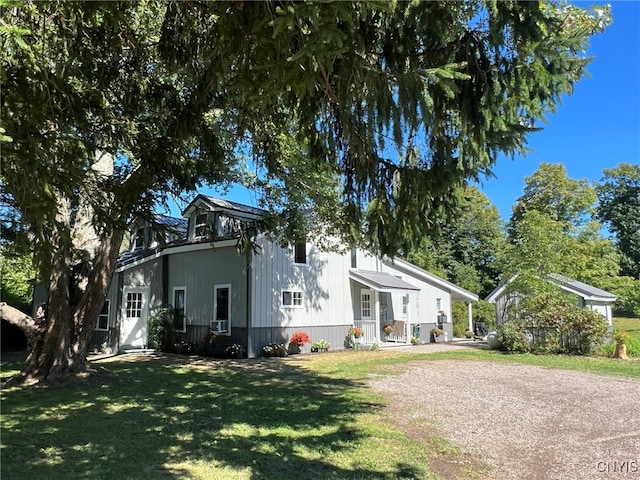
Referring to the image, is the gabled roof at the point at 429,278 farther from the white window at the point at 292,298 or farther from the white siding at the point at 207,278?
the white siding at the point at 207,278

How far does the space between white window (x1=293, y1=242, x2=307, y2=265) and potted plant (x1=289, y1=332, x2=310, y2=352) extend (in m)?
2.69

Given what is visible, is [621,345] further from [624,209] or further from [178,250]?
[624,209]

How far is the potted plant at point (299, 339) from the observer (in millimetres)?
16812

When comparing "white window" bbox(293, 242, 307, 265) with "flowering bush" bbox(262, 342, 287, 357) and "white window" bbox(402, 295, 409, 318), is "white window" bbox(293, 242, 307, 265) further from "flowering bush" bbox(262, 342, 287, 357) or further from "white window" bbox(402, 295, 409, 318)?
"white window" bbox(402, 295, 409, 318)

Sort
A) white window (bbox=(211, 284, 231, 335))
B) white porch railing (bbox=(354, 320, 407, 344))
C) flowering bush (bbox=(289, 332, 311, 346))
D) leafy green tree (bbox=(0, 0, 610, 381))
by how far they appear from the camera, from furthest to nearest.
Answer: white porch railing (bbox=(354, 320, 407, 344)) < flowering bush (bbox=(289, 332, 311, 346)) < white window (bbox=(211, 284, 231, 335)) < leafy green tree (bbox=(0, 0, 610, 381))

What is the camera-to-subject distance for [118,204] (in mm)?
6266

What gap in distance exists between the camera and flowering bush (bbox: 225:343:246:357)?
1566cm

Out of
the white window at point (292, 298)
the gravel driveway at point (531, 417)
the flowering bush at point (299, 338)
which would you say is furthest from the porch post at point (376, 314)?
the gravel driveway at point (531, 417)

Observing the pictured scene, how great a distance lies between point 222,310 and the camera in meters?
16.8

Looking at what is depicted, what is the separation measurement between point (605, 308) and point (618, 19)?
25739 millimetres

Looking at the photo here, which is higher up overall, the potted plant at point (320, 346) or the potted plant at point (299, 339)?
the potted plant at point (299, 339)

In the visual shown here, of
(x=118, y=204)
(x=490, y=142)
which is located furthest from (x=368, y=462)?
(x=118, y=204)

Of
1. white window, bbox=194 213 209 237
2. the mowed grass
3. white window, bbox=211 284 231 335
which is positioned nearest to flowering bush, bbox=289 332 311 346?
white window, bbox=211 284 231 335

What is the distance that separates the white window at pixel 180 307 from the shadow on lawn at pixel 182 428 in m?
6.77
